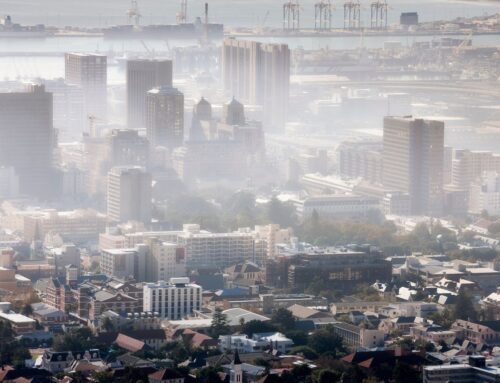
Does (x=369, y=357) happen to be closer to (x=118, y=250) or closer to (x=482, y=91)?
(x=118, y=250)

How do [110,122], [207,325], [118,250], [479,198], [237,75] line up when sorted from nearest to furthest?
[207,325], [118,250], [479,198], [110,122], [237,75]

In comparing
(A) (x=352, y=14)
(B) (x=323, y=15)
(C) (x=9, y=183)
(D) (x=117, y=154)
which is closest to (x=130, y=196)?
(C) (x=9, y=183)

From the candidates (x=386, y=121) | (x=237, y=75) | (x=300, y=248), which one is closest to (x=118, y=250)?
(x=300, y=248)

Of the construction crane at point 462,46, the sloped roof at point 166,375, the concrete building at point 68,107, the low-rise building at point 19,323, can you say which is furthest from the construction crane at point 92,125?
the sloped roof at point 166,375

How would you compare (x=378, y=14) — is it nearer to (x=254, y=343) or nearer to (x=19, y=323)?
(x=19, y=323)

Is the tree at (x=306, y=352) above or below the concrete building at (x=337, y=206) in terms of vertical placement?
above

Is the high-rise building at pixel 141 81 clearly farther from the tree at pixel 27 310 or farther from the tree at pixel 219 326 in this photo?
the tree at pixel 219 326
